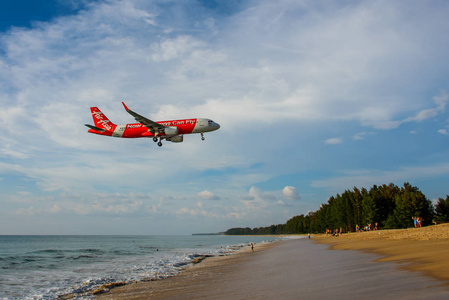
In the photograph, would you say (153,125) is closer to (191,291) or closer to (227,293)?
(191,291)

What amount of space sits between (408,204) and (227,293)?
2654 inches

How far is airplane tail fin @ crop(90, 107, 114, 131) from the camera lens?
47.1 metres

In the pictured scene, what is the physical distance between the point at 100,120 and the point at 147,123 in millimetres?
12513

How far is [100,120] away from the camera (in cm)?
4938

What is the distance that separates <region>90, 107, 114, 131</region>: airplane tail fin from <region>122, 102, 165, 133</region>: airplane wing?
7805 millimetres

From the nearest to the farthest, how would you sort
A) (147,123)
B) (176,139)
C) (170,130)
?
1. (147,123)
2. (170,130)
3. (176,139)

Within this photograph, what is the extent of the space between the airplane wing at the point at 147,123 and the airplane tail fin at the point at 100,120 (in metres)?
7.80

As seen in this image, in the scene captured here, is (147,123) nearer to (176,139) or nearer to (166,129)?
(166,129)

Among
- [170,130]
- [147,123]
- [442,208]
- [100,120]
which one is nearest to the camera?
[147,123]

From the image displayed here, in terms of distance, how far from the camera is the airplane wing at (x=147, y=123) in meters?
39.4

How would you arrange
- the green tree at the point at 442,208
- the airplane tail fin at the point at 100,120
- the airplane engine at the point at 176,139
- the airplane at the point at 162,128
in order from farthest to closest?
the green tree at the point at 442,208 < the airplane tail fin at the point at 100,120 < the airplane engine at the point at 176,139 < the airplane at the point at 162,128

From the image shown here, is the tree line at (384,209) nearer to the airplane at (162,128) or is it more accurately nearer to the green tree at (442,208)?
the green tree at (442,208)

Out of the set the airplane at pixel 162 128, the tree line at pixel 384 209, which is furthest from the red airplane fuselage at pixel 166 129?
the tree line at pixel 384 209

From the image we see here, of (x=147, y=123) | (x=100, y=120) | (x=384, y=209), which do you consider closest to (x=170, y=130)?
(x=147, y=123)
